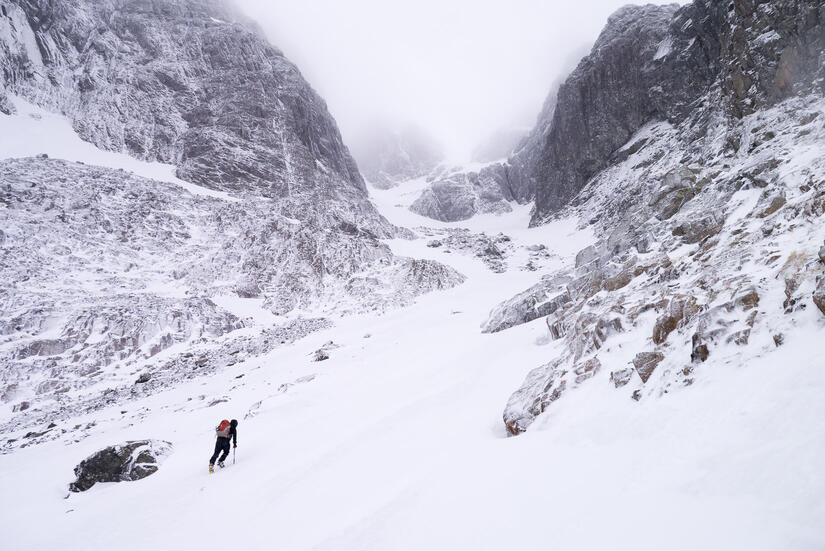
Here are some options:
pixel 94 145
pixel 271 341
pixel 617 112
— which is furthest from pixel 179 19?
pixel 617 112

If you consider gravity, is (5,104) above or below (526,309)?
above

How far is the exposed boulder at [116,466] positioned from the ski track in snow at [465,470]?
0.38m

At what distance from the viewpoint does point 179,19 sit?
74.6 metres

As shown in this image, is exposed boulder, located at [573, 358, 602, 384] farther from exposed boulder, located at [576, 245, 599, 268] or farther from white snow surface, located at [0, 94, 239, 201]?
white snow surface, located at [0, 94, 239, 201]

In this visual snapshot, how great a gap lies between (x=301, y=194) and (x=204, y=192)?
14.0 metres

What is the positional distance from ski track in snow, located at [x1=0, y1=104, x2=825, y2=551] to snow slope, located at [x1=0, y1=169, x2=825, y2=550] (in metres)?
0.02

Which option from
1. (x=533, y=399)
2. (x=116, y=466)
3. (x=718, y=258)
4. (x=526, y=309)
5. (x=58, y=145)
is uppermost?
(x=58, y=145)

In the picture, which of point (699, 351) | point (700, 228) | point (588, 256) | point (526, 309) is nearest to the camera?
point (699, 351)

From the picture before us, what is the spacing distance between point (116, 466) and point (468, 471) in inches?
429

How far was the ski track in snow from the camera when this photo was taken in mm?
2816

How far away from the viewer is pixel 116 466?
1026cm

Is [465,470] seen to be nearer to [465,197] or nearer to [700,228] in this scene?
[700,228]

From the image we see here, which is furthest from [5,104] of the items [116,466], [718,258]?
[718,258]

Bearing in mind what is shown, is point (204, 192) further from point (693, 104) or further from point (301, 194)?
point (693, 104)
